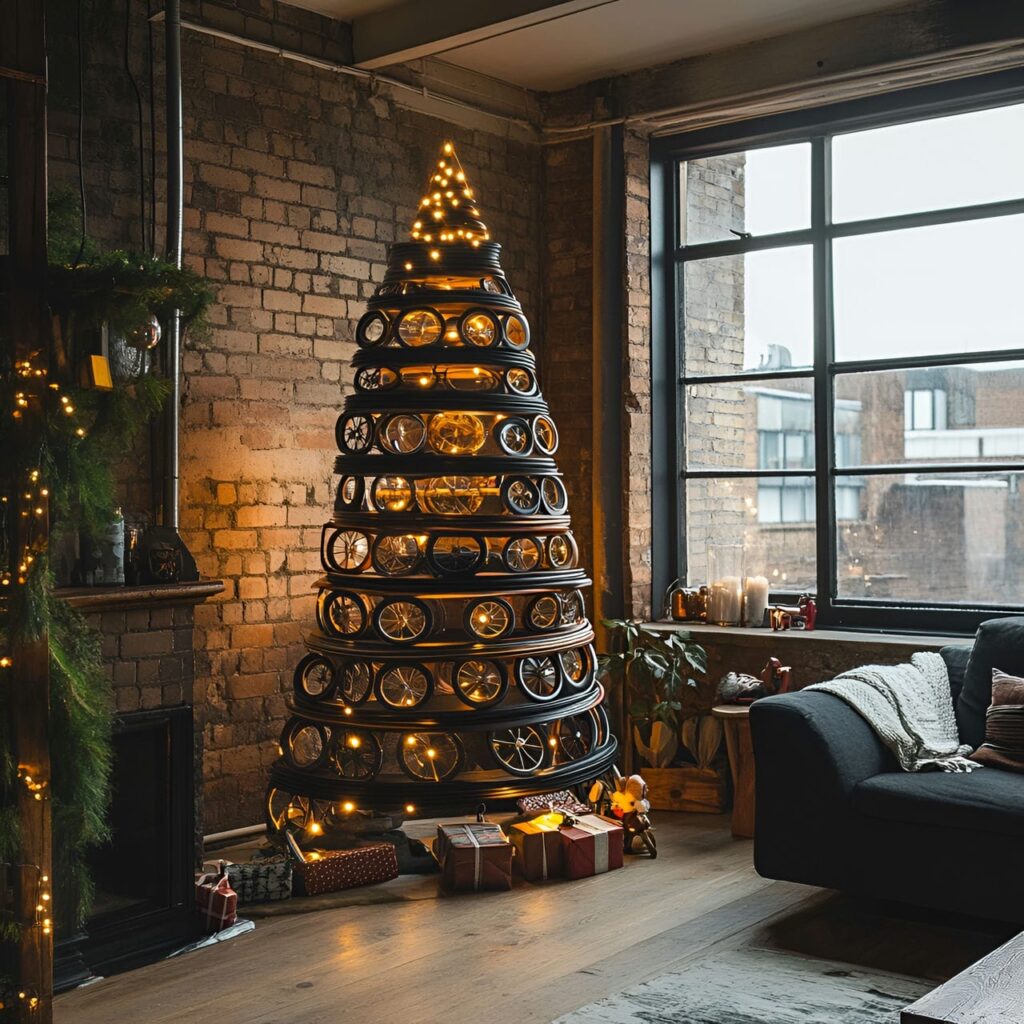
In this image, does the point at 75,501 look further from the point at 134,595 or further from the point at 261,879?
the point at 261,879

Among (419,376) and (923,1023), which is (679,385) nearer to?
(419,376)

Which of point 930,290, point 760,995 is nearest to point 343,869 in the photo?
point 760,995

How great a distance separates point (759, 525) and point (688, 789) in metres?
1.29

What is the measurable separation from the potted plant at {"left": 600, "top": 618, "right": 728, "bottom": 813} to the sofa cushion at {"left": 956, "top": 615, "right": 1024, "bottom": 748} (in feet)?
4.05

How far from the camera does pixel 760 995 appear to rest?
3.37 meters

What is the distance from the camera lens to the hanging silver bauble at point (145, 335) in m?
3.39

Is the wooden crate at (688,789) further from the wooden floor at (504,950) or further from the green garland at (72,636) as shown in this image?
the green garland at (72,636)

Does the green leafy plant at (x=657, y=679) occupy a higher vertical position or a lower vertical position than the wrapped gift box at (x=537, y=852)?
higher

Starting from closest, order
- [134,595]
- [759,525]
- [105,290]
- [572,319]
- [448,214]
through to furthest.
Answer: [105,290] < [134,595] < [448,214] < [759,525] < [572,319]

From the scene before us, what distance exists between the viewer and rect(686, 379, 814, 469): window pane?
581cm

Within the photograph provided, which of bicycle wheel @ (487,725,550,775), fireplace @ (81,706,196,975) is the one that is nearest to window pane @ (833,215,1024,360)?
bicycle wheel @ (487,725,550,775)

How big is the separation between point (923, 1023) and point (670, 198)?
4.66 m

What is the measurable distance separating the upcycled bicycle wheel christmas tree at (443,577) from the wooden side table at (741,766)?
0.57 m

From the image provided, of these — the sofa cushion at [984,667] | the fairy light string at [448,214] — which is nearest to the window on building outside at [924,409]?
the sofa cushion at [984,667]
